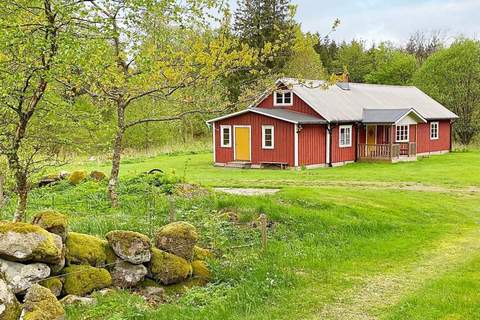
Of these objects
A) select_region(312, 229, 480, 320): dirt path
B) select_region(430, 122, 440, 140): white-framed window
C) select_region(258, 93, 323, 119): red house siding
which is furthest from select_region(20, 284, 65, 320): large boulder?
select_region(430, 122, 440, 140): white-framed window

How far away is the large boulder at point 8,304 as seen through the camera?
538 centimetres

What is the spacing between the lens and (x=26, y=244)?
6.01 meters

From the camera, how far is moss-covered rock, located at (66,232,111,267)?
22.6 feet

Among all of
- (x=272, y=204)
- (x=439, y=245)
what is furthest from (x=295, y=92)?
(x=439, y=245)

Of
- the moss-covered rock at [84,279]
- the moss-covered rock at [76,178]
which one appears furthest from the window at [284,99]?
the moss-covered rock at [84,279]

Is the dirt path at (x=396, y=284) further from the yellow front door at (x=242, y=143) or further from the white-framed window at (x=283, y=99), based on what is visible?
the white-framed window at (x=283, y=99)

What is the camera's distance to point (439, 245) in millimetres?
9789

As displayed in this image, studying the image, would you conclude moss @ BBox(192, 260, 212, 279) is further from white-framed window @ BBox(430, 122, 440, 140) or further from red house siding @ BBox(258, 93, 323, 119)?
white-framed window @ BBox(430, 122, 440, 140)

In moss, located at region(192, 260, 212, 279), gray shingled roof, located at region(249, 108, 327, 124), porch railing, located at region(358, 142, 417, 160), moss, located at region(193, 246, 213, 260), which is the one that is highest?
gray shingled roof, located at region(249, 108, 327, 124)

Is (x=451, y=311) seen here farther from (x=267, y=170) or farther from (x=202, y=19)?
(x=267, y=170)

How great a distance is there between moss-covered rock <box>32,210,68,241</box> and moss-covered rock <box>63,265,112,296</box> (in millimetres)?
469

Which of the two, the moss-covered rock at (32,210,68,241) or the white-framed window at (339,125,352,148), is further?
the white-framed window at (339,125,352,148)

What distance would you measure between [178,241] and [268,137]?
18.5m

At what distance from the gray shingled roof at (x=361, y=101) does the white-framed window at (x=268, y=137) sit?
2390 millimetres
